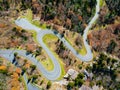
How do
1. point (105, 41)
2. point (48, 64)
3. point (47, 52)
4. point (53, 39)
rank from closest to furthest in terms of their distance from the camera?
1. point (48, 64)
2. point (47, 52)
3. point (53, 39)
4. point (105, 41)

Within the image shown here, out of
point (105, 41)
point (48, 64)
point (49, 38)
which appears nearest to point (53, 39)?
point (49, 38)

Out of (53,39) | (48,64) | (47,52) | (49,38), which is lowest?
(48,64)

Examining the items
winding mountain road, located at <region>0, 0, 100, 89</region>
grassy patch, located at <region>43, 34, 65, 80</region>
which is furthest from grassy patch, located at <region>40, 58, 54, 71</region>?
grassy patch, located at <region>43, 34, 65, 80</region>

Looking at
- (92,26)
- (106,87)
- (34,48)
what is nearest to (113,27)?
(92,26)

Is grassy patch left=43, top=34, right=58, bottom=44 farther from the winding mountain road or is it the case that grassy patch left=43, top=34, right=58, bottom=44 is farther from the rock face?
the rock face

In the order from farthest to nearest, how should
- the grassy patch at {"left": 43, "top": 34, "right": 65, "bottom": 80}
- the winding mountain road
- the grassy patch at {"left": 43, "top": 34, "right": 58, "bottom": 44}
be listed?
the grassy patch at {"left": 43, "top": 34, "right": 58, "bottom": 44}
the grassy patch at {"left": 43, "top": 34, "right": 65, "bottom": 80}
the winding mountain road

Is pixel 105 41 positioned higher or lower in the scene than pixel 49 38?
lower

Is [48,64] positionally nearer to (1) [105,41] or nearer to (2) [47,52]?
(2) [47,52]

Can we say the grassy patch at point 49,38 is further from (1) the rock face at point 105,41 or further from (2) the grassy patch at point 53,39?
(1) the rock face at point 105,41
